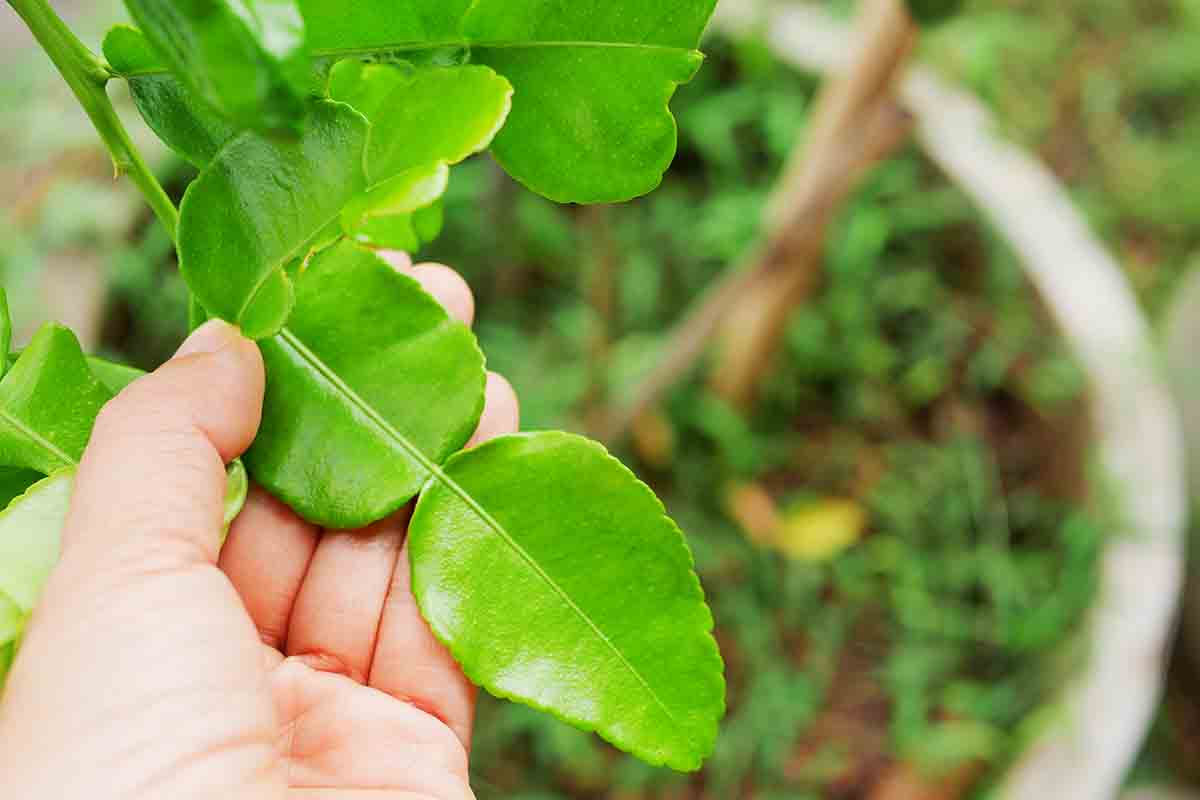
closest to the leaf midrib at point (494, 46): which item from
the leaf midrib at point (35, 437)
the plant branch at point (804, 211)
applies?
the leaf midrib at point (35, 437)

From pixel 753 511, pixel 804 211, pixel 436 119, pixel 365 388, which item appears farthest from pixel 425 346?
pixel 753 511

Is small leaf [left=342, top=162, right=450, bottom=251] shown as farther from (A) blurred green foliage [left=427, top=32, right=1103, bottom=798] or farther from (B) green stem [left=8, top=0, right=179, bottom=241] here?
(A) blurred green foliage [left=427, top=32, right=1103, bottom=798]

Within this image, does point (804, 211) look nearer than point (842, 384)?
Yes

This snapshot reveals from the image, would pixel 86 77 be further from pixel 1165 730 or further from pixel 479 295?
pixel 1165 730

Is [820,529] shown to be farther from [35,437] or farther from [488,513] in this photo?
[35,437]

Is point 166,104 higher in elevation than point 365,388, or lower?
higher

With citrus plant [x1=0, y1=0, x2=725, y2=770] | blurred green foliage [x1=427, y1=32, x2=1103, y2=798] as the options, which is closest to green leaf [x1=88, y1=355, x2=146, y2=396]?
citrus plant [x1=0, y1=0, x2=725, y2=770]
